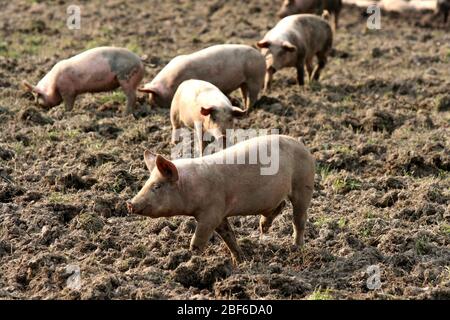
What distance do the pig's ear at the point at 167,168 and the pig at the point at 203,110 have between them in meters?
2.10

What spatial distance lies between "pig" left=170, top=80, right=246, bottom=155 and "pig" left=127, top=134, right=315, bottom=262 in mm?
1671

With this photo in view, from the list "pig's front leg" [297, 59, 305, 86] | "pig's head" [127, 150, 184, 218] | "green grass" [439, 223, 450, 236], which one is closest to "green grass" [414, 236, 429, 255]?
"green grass" [439, 223, 450, 236]

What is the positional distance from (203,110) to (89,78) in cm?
242

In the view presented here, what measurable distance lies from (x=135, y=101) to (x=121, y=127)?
73cm

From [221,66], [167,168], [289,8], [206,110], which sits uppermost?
[167,168]

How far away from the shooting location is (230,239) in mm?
5938

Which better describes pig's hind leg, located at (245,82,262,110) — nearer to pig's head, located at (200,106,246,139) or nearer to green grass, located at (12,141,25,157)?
pig's head, located at (200,106,246,139)

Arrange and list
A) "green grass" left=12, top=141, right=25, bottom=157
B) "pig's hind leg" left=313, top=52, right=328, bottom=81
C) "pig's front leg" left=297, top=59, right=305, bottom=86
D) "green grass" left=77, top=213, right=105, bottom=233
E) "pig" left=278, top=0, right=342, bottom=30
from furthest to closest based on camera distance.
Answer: "pig" left=278, top=0, right=342, bottom=30 < "pig's hind leg" left=313, top=52, right=328, bottom=81 < "pig's front leg" left=297, top=59, right=305, bottom=86 < "green grass" left=12, top=141, right=25, bottom=157 < "green grass" left=77, top=213, right=105, bottom=233

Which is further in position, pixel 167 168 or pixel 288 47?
pixel 288 47

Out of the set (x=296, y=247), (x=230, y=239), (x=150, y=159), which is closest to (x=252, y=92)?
(x=296, y=247)

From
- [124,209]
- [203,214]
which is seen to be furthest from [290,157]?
[124,209]

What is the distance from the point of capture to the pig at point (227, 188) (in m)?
5.66

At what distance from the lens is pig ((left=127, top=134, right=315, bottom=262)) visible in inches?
223

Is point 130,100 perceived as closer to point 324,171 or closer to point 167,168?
point 324,171
